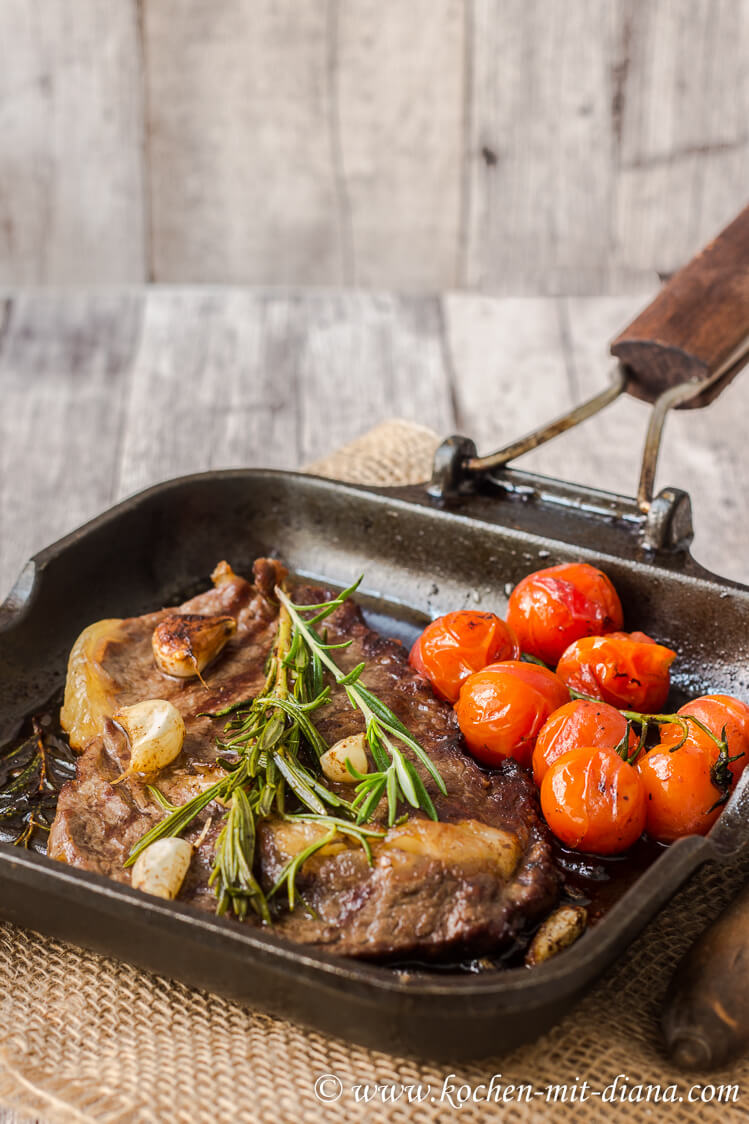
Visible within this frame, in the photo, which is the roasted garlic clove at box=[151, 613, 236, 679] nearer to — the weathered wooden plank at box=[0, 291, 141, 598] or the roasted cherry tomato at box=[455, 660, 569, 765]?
the roasted cherry tomato at box=[455, 660, 569, 765]

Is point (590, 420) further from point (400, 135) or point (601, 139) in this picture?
point (400, 135)

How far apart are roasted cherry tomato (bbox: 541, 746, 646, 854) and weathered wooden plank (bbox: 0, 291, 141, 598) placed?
1780mm

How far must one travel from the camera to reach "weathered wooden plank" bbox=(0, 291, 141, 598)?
11.5ft

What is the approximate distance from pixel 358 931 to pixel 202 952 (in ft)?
0.74

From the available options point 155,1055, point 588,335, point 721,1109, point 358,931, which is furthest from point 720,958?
point 588,335

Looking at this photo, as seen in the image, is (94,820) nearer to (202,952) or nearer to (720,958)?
(202,952)

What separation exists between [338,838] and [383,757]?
0.16 m

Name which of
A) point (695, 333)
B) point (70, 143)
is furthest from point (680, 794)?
point (70, 143)

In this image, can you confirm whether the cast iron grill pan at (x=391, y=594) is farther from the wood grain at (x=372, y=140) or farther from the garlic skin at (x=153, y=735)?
the wood grain at (x=372, y=140)

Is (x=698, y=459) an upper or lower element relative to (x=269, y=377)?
lower

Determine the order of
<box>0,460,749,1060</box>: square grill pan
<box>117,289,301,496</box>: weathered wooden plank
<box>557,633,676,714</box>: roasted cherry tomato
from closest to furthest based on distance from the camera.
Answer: <box>0,460,749,1060</box>: square grill pan → <box>557,633,676,714</box>: roasted cherry tomato → <box>117,289,301,496</box>: weathered wooden plank

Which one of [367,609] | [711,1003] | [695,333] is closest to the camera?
[711,1003]

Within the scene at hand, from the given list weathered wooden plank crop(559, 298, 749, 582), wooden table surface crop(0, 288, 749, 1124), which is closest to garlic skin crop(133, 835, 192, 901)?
wooden table surface crop(0, 288, 749, 1124)

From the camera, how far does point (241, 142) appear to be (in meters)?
4.71
